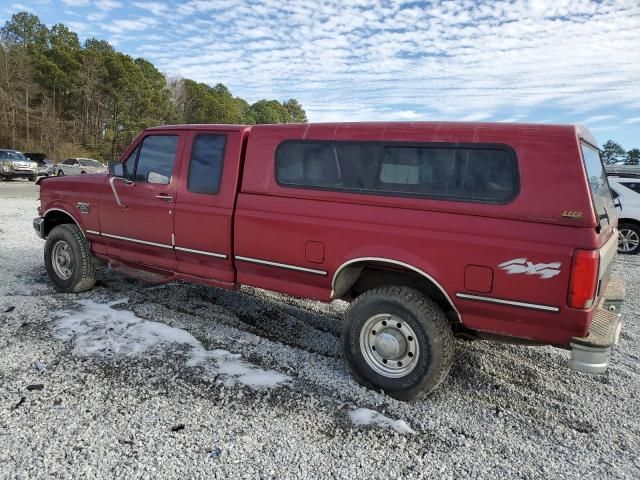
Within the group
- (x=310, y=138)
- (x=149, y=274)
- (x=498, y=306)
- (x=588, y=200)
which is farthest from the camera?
(x=149, y=274)

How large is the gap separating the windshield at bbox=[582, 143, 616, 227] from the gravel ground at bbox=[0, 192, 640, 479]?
4.59 feet

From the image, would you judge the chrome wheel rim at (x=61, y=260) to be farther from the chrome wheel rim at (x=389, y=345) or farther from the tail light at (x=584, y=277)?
the tail light at (x=584, y=277)

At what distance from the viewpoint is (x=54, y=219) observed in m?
5.91

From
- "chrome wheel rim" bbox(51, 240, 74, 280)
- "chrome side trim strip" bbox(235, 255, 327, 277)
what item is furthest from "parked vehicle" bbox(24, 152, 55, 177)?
"chrome side trim strip" bbox(235, 255, 327, 277)

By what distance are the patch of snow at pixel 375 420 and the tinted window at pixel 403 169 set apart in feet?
5.10

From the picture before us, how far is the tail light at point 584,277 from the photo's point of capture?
2.80 meters

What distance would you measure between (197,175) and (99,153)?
4964 cm

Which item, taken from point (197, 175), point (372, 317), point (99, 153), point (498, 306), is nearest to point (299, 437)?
point (372, 317)

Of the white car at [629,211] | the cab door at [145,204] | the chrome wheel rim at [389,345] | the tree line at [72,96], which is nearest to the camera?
the chrome wheel rim at [389,345]

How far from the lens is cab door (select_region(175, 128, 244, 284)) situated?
4223mm

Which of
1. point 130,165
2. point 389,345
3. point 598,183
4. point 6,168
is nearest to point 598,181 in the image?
point 598,183

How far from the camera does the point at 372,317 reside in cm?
352

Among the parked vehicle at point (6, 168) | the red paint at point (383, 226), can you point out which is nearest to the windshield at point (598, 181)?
the red paint at point (383, 226)

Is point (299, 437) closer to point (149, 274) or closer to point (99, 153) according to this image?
point (149, 274)
